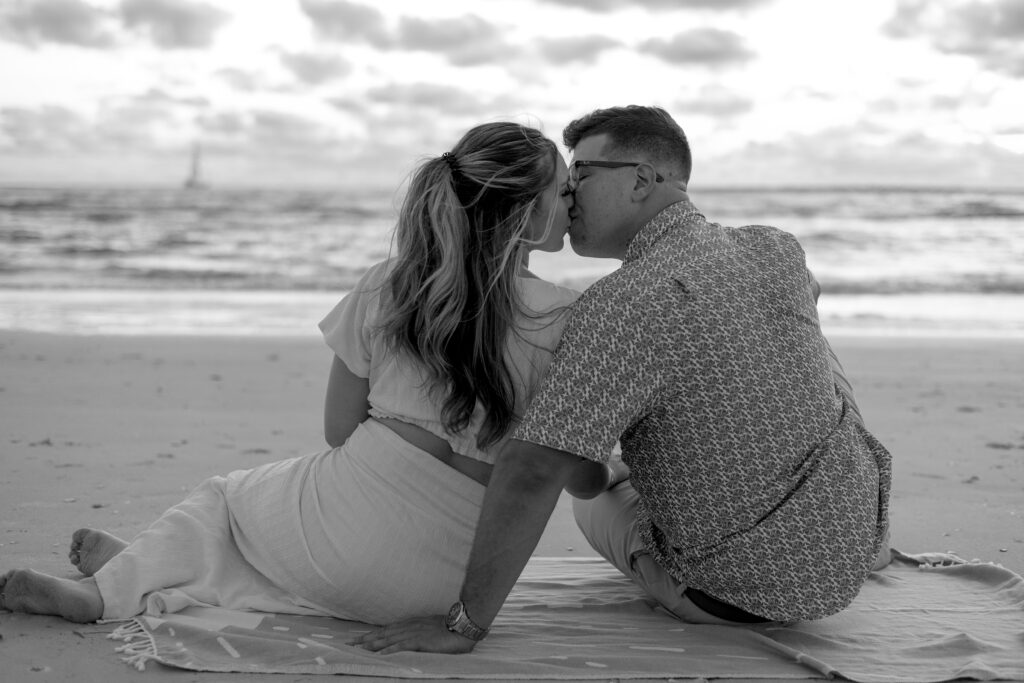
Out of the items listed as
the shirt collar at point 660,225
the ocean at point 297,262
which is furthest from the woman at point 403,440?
the ocean at point 297,262

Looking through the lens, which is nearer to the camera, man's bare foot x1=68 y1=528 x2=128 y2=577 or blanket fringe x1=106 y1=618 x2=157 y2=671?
blanket fringe x1=106 y1=618 x2=157 y2=671

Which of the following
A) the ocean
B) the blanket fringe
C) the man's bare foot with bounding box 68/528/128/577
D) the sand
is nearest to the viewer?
the blanket fringe

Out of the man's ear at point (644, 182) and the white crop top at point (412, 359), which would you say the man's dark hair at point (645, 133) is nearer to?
the man's ear at point (644, 182)

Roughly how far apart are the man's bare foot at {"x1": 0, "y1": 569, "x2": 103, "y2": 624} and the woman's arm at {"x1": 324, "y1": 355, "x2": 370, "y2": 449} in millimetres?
733

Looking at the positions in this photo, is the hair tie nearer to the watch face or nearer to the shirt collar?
the shirt collar

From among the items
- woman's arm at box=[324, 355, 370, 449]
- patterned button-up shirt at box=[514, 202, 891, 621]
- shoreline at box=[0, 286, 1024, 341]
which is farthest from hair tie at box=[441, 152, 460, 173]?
shoreline at box=[0, 286, 1024, 341]

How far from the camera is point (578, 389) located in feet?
7.49

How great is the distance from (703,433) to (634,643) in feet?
2.17

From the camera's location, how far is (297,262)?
1752cm

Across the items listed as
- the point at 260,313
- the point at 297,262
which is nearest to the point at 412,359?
the point at 260,313

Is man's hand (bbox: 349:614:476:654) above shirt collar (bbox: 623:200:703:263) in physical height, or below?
below

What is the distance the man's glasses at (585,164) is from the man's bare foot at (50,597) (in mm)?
1627

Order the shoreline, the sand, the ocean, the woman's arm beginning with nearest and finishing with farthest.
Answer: the woman's arm → the sand → the shoreline → the ocean

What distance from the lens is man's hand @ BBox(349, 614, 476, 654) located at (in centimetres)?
251
